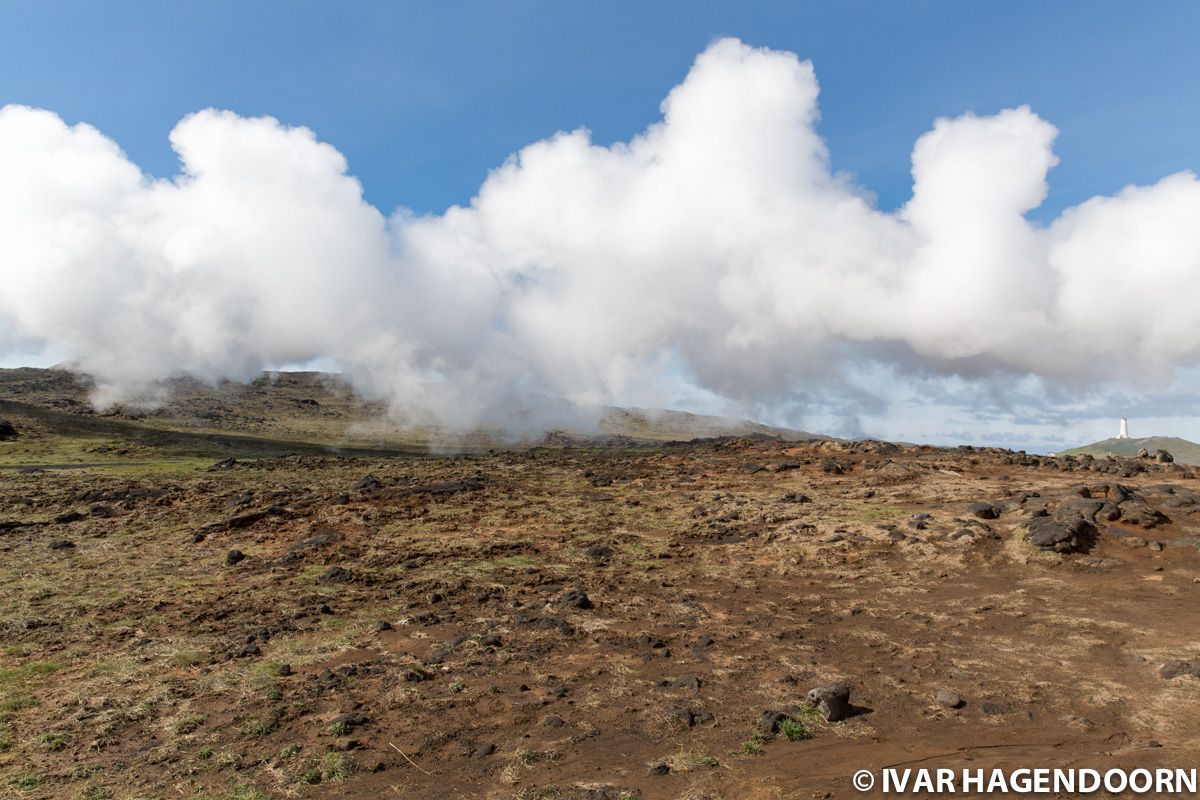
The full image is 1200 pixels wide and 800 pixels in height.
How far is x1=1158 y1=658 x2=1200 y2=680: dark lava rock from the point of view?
38.1 ft

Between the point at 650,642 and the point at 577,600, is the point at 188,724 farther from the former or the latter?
the point at 577,600

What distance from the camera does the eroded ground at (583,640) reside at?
9.52 metres

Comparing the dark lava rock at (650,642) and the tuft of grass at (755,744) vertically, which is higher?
the dark lava rock at (650,642)

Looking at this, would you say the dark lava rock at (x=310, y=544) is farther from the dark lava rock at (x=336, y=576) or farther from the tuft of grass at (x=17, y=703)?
the tuft of grass at (x=17, y=703)

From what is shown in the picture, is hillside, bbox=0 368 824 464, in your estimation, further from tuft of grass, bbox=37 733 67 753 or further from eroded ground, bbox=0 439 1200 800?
tuft of grass, bbox=37 733 67 753

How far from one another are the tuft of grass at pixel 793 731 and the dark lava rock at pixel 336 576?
1278cm

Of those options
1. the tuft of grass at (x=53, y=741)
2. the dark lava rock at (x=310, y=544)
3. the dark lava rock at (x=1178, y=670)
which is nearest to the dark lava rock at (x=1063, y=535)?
Result: the dark lava rock at (x=1178, y=670)

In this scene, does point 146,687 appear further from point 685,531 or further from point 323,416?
point 323,416

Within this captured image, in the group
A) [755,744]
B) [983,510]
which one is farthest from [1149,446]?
[755,744]

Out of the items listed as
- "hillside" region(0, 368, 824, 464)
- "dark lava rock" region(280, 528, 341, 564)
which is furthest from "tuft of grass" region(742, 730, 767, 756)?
"hillside" region(0, 368, 824, 464)

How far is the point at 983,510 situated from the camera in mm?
23875

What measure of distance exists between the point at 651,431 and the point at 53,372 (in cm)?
9270

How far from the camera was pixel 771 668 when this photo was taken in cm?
1283

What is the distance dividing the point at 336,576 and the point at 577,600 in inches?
273
